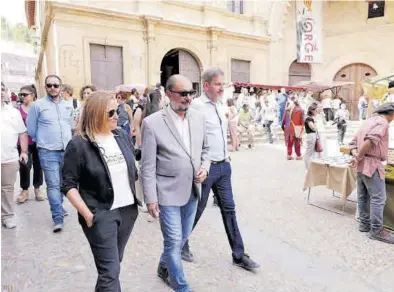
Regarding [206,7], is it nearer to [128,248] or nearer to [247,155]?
[247,155]

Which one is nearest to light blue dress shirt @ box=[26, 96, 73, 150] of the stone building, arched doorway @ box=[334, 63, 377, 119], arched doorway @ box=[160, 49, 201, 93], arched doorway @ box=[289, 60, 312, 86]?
the stone building

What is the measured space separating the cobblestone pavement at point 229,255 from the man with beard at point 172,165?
26.4 inches

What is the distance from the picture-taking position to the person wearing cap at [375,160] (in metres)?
3.97

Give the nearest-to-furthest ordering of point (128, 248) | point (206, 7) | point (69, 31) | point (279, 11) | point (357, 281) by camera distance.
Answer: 1. point (357, 281)
2. point (128, 248)
3. point (69, 31)
4. point (206, 7)
5. point (279, 11)

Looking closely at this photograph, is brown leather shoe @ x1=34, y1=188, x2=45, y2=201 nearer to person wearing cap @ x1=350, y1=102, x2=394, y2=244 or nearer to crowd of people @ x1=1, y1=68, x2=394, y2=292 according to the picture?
crowd of people @ x1=1, y1=68, x2=394, y2=292

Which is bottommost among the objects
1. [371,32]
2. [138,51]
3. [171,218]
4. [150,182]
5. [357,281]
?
[357,281]

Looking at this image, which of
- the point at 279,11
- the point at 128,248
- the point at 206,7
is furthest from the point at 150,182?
the point at 279,11

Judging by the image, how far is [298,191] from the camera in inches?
252

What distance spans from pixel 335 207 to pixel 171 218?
3.63 meters

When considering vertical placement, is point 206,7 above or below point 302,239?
above

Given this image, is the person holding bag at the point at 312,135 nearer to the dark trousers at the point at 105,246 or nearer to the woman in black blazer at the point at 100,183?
the woman in black blazer at the point at 100,183

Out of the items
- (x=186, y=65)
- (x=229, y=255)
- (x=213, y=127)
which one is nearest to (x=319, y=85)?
(x=186, y=65)

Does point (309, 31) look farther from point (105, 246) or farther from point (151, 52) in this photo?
point (105, 246)

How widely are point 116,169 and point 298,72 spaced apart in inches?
871
